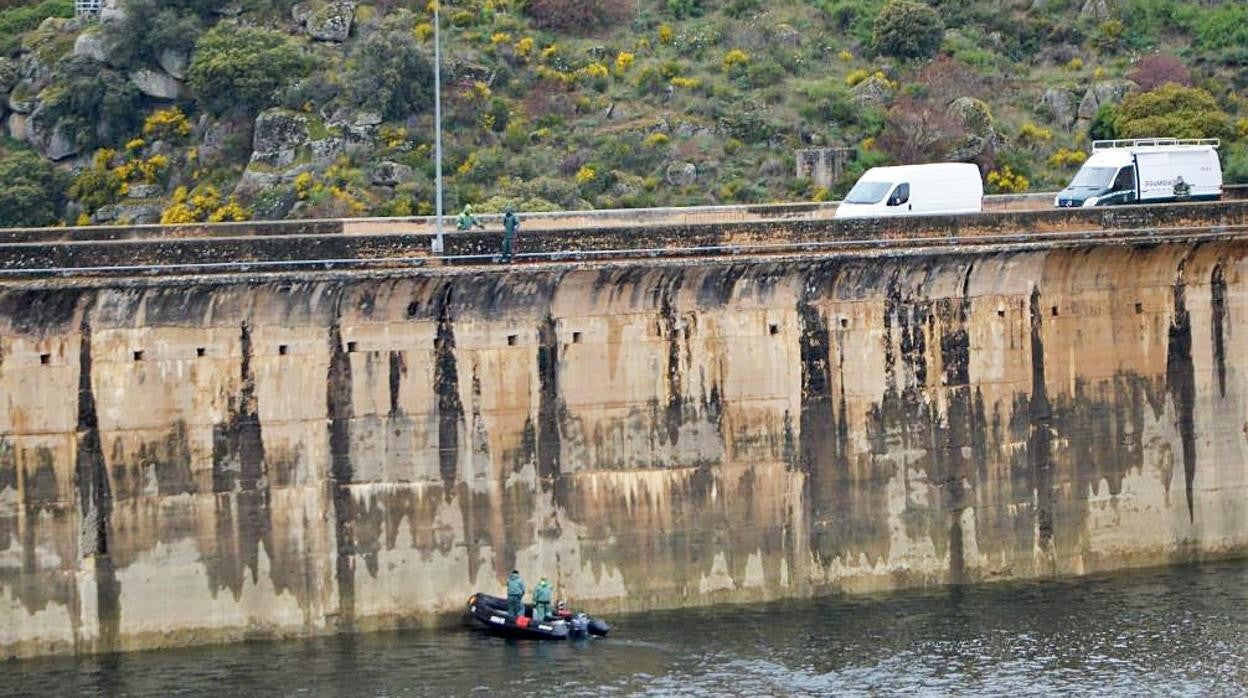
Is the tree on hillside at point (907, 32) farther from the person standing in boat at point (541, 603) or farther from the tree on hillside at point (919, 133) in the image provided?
the person standing in boat at point (541, 603)

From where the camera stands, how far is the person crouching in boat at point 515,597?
4706cm

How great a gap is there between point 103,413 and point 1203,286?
23.1 m

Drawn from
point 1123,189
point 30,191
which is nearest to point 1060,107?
point 1123,189

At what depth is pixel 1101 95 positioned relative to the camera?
83250 mm

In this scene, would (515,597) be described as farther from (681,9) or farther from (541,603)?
(681,9)

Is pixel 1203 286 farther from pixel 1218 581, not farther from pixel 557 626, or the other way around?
pixel 557 626

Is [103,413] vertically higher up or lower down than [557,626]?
higher up

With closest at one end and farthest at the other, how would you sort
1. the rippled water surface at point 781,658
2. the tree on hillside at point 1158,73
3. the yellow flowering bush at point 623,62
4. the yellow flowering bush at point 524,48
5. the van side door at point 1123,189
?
1. the rippled water surface at point 781,658
2. the van side door at point 1123,189
3. the tree on hillside at point 1158,73
4. the yellow flowering bush at point 623,62
5. the yellow flowering bush at point 524,48

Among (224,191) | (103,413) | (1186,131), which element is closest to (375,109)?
(224,191)

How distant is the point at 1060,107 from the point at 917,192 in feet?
102

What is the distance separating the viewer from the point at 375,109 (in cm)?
8275

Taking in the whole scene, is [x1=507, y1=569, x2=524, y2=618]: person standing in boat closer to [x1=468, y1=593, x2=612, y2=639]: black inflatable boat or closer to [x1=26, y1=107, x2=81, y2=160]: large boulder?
[x1=468, y1=593, x2=612, y2=639]: black inflatable boat

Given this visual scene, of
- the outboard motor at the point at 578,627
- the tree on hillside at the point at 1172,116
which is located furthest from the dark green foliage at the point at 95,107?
the outboard motor at the point at 578,627

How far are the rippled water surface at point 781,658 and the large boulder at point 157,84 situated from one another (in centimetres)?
4361
